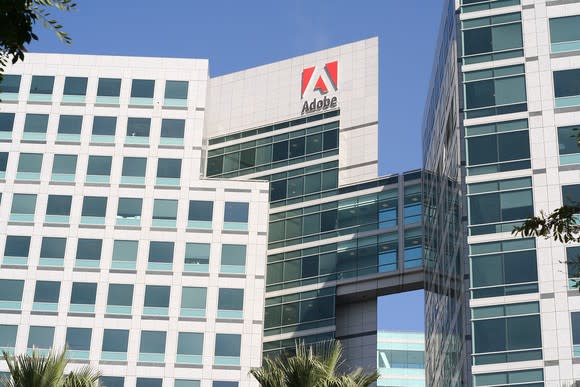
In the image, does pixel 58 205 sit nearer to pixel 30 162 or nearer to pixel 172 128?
pixel 30 162

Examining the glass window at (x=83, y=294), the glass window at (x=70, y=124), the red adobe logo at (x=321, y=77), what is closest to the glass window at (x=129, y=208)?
the glass window at (x=83, y=294)

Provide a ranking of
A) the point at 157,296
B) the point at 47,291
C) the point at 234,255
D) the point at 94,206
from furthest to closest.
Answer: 1. the point at 94,206
2. the point at 234,255
3. the point at 47,291
4. the point at 157,296

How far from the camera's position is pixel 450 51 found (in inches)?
2522

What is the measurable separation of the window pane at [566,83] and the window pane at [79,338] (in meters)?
35.7

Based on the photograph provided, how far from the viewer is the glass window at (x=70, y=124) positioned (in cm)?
8150

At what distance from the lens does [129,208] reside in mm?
79000

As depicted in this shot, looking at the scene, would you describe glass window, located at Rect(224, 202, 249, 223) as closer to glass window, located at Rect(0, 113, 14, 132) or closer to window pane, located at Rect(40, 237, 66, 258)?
window pane, located at Rect(40, 237, 66, 258)

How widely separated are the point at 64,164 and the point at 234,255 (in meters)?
14.3

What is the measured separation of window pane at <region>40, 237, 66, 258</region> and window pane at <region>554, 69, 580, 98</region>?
36883 millimetres

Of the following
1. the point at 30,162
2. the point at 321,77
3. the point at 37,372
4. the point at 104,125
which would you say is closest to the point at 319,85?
the point at 321,77

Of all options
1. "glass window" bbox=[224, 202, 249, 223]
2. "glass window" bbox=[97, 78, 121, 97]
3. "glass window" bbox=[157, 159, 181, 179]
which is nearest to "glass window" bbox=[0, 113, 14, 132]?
"glass window" bbox=[97, 78, 121, 97]

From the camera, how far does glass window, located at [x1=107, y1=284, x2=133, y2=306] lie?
250 ft

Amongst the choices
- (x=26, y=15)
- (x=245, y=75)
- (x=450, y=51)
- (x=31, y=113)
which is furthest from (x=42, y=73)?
(x=26, y=15)

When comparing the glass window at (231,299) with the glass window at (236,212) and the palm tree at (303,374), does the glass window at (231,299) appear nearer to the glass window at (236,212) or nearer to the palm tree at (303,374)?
the glass window at (236,212)
